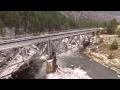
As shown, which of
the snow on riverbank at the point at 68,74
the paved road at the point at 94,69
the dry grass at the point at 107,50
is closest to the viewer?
the snow on riverbank at the point at 68,74

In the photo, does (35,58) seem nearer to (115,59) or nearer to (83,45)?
(115,59)

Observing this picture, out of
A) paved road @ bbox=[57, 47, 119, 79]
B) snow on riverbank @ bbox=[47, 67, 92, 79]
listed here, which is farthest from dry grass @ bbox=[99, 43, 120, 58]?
snow on riverbank @ bbox=[47, 67, 92, 79]

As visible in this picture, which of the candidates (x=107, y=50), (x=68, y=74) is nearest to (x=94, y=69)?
(x=68, y=74)

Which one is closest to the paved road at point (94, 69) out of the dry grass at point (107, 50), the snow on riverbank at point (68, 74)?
the snow on riverbank at point (68, 74)

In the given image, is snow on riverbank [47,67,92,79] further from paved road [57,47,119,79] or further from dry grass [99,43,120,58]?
dry grass [99,43,120,58]

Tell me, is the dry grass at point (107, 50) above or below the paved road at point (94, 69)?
above

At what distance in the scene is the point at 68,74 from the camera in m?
33.0

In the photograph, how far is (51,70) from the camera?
33.1m

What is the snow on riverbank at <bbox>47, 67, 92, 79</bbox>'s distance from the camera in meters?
31.4

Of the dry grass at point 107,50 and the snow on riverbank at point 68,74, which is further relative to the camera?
the dry grass at point 107,50

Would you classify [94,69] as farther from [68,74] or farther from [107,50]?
[107,50]

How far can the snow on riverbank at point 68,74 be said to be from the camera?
3137 cm

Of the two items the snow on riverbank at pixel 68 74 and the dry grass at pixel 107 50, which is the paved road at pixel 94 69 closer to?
the snow on riverbank at pixel 68 74
